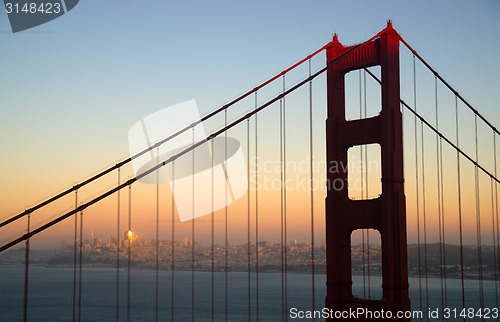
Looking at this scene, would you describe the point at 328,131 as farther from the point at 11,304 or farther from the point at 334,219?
the point at 11,304

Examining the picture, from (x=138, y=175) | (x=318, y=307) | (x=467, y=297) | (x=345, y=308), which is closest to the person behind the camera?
(x=138, y=175)

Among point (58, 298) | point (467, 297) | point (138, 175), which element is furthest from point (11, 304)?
point (138, 175)

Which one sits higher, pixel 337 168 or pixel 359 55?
pixel 359 55

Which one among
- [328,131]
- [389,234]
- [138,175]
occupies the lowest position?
[389,234]

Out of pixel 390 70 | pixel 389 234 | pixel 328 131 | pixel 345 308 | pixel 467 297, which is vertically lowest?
pixel 467 297

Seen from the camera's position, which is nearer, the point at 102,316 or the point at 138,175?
the point at 138,175


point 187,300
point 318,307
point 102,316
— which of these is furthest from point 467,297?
point 102,316

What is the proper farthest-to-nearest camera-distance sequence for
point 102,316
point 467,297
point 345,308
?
point 467,297, point 102,316, point 345,308

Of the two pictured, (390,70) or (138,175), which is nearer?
(138,175)

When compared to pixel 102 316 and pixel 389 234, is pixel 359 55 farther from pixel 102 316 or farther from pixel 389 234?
pixel 102 316
